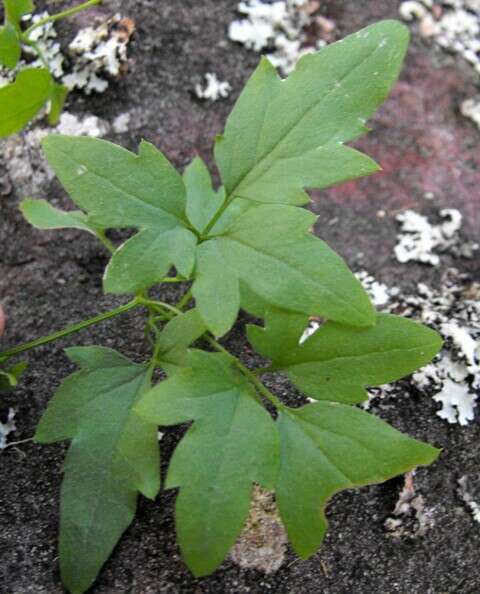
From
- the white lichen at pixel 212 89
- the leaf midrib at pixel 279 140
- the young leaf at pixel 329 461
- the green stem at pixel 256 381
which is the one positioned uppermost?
the leaf midrib at pixel 279 140

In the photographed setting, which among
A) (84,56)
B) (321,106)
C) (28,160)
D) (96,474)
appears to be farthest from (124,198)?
(84,56)

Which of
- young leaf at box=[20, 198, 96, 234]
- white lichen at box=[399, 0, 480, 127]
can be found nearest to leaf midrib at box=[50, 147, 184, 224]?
young leaf at box=[20, 198, 96, 234]

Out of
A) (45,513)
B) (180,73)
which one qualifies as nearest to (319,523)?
(45,513)

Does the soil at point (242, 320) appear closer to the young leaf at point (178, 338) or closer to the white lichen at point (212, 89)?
the white lichen at point (212, 89)

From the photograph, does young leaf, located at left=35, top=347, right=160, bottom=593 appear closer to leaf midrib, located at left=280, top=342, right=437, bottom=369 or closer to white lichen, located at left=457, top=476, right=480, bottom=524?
leaf midrib, located at left=280, top=342, right=437, bottom=369

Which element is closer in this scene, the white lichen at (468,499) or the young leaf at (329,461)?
the young leaf at (329,461)

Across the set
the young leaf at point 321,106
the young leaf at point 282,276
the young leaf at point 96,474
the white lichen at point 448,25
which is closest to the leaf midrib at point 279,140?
the young leaf at point 321,106
